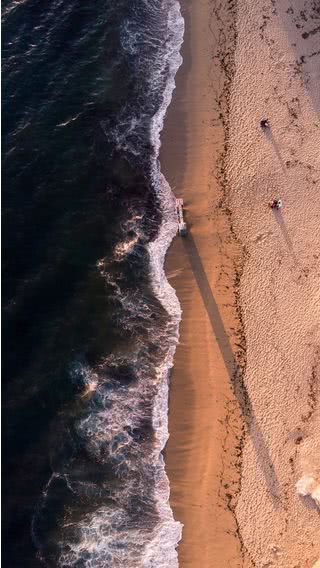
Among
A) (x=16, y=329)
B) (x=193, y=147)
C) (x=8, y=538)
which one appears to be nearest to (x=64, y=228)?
(x=16, y=329)

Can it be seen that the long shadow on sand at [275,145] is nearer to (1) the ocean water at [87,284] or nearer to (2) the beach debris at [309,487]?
(1) the ocean water at [87,284]

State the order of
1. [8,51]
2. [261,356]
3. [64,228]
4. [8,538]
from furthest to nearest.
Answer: [8,51], [64,228], [261,356], [8,538]

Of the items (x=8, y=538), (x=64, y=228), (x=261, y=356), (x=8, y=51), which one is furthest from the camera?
(x=8, y=51)

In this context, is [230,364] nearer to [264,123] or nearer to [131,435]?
[131,435]

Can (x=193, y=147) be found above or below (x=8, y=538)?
above

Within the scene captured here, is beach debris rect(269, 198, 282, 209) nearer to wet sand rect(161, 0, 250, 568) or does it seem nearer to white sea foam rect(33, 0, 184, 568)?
wet sand rect(161, 0, 250, 568)

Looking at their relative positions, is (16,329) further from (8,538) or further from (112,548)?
(112,548)

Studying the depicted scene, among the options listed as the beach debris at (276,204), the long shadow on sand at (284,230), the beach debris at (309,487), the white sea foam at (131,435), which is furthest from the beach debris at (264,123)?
the beach debris at (309,487)

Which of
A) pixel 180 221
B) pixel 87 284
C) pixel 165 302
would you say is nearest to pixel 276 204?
pixel 180 221
